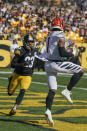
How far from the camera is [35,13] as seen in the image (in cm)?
2769

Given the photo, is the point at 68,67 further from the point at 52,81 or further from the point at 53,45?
the point at 53,45

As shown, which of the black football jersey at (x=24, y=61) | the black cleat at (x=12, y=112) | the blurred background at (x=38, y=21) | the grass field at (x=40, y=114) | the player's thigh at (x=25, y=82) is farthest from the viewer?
the blurred background at (x=38, y=21)

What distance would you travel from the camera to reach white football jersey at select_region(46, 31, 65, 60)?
20.4ft

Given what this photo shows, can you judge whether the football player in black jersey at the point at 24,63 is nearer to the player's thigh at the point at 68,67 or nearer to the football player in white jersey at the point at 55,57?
the football player in white jersey at the point at 55,57

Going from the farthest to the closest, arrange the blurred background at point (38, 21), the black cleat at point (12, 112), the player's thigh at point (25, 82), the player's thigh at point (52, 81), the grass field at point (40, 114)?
the blurred background at point (38, 21) < the player's thigh at point (25, 82) < the black cleat at point (12, 112) < the player's thigh at point (52, 81) < the grass field at point (40, 114)

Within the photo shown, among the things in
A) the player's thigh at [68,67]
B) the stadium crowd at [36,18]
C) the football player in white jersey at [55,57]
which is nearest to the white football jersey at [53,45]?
the football player in white jersey at [55,57]

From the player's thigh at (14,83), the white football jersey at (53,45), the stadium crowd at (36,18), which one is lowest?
the stadium crowd at (36,18)

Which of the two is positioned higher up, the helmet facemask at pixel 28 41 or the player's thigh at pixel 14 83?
the helmet facemask at pixel 28 41

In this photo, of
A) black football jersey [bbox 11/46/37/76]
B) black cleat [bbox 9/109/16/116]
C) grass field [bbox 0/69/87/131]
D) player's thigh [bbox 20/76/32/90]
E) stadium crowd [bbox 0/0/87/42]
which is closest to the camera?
grass field [bbox 0/69/87/131]

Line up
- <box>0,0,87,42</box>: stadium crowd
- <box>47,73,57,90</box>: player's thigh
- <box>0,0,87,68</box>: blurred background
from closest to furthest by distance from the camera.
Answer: <box>47,73,57,90</box>: player's thigh
<box>0,0,87,68</box>: blurred background
<box>0,0,87,42</box>: stadium crowd

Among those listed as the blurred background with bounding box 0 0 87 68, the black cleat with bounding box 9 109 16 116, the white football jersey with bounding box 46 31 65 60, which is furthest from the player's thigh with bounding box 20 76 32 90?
the blurred background with bounding box 0 0 87 68

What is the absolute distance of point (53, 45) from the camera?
20.6 ft

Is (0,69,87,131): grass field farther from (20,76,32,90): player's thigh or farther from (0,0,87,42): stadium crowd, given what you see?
(0,0,87,42): stadium crowd

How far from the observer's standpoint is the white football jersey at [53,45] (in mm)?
6230
